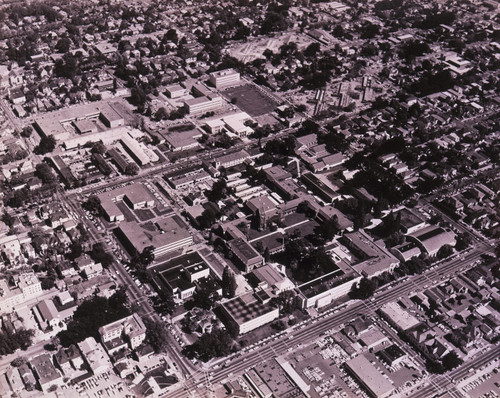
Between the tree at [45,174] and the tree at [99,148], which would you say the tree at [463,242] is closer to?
the tree at [99,148]

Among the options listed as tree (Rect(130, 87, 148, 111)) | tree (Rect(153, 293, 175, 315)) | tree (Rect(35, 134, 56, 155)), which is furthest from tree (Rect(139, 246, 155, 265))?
tree (Rect(130, 87, 148, 111))

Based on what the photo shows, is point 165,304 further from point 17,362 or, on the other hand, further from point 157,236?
point 17,362

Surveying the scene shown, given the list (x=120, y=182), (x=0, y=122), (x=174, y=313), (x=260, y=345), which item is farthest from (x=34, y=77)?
(x=260, y=345)

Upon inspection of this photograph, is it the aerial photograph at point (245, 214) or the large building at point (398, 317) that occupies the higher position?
the aerial photograph at point (245, 214)

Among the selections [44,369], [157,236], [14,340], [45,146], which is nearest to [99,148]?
[45,146]

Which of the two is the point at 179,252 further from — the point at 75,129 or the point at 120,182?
the point at 75,129

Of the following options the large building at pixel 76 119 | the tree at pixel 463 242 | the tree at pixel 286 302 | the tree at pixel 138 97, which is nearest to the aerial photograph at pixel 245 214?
the tree at pixel 286 302
